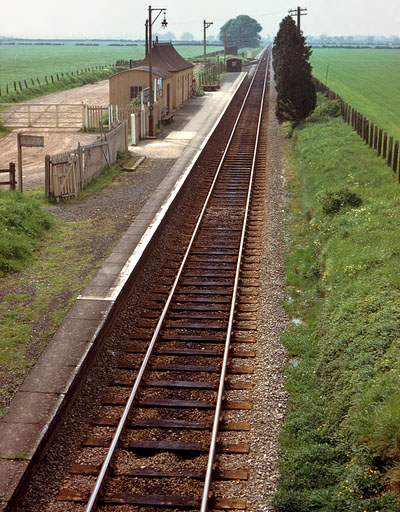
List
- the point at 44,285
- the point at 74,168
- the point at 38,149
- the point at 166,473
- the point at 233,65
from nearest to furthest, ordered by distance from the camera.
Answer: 1. the point at 166,473
2. the point at 44,285
3. the point at 74,168
4. the point at 38,149
5. the point at 233,65

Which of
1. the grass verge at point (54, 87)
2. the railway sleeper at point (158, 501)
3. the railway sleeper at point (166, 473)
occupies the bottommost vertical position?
the railway sleeper at point (158, 501)

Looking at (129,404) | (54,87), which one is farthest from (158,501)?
(54,87)

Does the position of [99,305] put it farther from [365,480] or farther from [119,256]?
[365,480]

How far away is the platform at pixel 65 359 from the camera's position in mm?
7496

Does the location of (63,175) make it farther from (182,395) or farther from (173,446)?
(173,446)

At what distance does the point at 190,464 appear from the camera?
25.1 feet

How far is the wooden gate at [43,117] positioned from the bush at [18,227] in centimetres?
1801

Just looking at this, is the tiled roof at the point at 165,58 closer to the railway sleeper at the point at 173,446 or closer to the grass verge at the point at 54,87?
the grass verge at the point at 54,87

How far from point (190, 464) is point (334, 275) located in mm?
5680

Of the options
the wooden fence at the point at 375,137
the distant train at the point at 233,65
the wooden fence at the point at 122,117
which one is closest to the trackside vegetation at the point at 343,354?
the wooden fence at the point at 375,137

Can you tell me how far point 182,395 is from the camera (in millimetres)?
9195

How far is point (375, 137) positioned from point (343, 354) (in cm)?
1642

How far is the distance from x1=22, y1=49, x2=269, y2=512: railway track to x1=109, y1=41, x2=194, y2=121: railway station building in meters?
21.6

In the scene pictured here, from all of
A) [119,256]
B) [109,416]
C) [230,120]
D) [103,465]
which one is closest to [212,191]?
[119,256]
